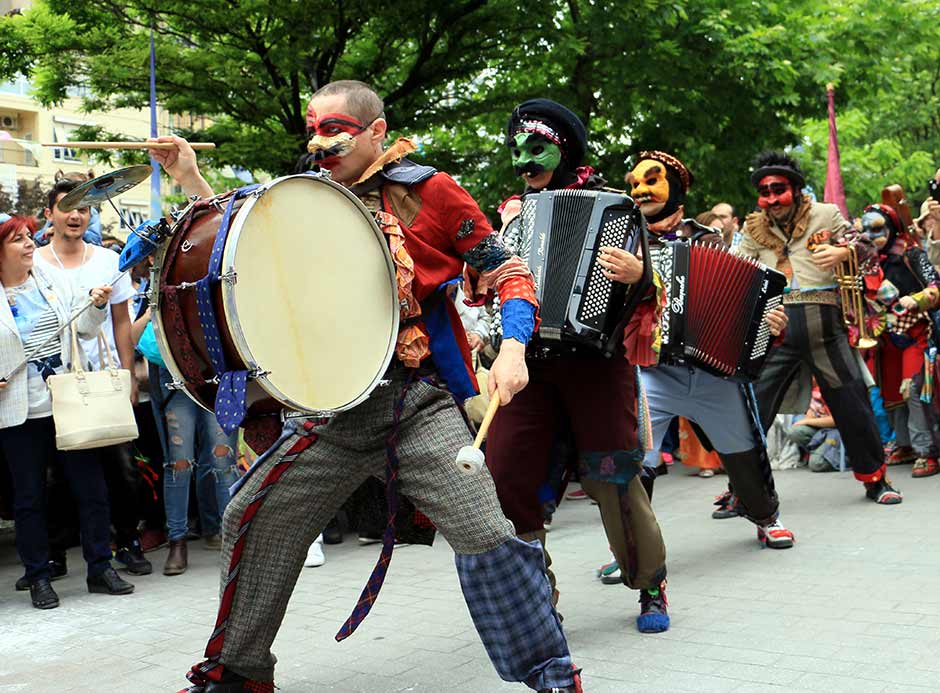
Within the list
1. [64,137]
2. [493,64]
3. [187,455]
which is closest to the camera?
[187,455]

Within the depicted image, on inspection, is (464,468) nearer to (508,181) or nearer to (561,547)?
(561,547)

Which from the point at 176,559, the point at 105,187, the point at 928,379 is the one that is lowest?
the point at 176,559

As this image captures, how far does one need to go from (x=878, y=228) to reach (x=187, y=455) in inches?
237

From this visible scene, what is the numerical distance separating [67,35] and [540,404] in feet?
26.0

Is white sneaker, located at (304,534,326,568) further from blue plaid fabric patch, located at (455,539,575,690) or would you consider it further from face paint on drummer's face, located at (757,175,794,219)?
face paint on drummer's face, located at (757,175,794,219)

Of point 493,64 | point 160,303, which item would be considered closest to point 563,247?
point 160,303

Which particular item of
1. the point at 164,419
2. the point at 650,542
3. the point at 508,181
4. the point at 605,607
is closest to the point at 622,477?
the point at 650,542

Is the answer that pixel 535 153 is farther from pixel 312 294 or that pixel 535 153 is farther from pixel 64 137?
pixel 64 137

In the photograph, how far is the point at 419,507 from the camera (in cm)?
357

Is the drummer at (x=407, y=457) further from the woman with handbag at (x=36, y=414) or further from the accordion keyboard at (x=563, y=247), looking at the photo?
the woman with handbag at (x=36, y=414)

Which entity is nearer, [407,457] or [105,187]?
[105,187]

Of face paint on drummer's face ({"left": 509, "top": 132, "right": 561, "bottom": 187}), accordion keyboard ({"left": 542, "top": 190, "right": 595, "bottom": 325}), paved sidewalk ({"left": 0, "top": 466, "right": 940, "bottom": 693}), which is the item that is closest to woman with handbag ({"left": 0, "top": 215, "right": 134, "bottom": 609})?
paved sidewalk ({"left": 0, "top": 466, "right": 940, "bottom": 693})

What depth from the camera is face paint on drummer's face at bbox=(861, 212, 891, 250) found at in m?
9.53

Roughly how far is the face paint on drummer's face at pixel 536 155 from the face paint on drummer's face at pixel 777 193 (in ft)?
9.99
